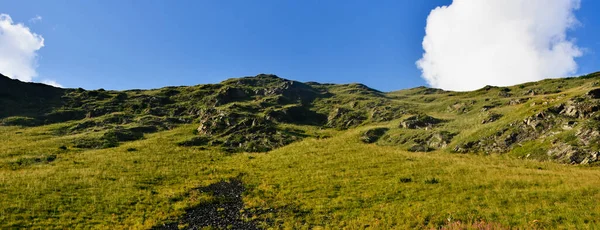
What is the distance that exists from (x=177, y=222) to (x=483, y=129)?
49.7 m

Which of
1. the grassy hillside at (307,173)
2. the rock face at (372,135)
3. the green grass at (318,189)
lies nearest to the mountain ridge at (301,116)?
the grassy hillside at (307,173)

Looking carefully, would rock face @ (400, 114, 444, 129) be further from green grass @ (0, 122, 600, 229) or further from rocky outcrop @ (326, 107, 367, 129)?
green grass @ (0, 122, 600, 229)

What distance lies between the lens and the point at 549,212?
2066 centimetres

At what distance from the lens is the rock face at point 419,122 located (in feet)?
227

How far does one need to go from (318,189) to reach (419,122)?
4574cm

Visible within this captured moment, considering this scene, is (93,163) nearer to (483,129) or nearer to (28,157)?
(28,157)

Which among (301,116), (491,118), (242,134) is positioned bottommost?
Result: (242,134)

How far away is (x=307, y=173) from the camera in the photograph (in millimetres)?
39906

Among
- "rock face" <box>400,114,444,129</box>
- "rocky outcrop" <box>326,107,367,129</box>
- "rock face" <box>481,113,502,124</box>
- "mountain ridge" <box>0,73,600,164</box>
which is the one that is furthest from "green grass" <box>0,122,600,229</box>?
"rocky outcrop" <box>326,107,367,129</box>

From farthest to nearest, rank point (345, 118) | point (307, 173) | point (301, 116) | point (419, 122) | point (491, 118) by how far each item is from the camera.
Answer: point (301, 116), point (345, 118), point (419, 122), point (491, 118), point (307, 173)

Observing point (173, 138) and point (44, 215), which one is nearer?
→ point (44, 215)

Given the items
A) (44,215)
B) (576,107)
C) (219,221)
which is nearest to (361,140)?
(576,107)

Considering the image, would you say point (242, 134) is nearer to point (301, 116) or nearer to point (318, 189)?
point (301, 116)

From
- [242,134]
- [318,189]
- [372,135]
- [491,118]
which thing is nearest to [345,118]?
[372,135]
